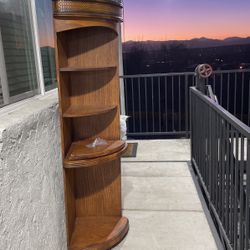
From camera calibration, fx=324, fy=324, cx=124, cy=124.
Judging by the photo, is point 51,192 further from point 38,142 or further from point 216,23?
point 216,23

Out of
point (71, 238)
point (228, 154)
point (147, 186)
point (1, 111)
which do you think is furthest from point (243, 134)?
point (147, 186)

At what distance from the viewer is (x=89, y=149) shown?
214 centimetres

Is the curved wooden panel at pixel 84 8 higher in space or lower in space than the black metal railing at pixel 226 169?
higher

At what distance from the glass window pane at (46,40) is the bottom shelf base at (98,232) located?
3.47ft

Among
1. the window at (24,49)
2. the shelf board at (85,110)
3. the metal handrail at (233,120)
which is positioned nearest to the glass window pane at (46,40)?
the window at (24,49)

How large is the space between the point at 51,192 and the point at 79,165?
0.86 ft

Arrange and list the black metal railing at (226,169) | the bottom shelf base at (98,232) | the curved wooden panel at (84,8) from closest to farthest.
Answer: the black metal railing at (226,169) → the curved wooden panel at (84,8) → the bottom shelf base at (98,232)

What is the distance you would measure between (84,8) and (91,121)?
80 cm

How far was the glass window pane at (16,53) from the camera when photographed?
1679mm

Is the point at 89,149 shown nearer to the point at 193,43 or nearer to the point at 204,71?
the point at 204,71

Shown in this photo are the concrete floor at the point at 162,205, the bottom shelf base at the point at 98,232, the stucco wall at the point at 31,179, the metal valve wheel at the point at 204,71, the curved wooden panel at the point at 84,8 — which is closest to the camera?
the stucco wall at the point at 31,179

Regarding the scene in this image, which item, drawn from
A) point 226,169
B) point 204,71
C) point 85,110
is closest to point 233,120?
point 226,169

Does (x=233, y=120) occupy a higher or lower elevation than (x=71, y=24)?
lower

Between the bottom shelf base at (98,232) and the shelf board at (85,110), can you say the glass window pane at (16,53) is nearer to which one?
the shelf board at (85,110)
